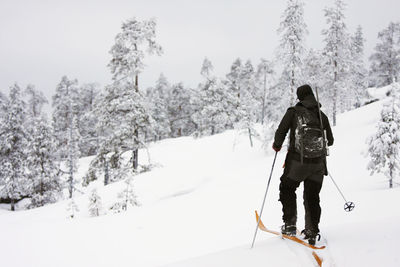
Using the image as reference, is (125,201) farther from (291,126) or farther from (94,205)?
(291,126)

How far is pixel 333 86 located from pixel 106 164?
23068 millimetres

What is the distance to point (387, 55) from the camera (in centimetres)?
3644

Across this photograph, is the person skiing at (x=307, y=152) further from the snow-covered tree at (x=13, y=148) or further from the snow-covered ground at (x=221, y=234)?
the snow-covered tree at (x=13, y=148)

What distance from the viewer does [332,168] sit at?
1337 cm

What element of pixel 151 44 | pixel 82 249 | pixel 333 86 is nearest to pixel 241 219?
pixel 82 249

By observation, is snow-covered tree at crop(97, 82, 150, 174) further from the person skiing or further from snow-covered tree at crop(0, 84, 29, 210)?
the person skiing

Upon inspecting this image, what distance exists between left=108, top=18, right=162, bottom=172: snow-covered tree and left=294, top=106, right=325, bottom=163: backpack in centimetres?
1589

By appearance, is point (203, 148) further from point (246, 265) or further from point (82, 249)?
point (246, 265)

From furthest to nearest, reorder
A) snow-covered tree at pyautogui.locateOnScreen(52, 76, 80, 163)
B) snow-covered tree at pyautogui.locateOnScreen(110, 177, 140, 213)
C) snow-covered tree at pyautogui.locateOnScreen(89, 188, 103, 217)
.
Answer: snow-covered tree at pyautogui.locateOnScreen(52, 76, 80, 163) → snow-covered tree at pyautogui.locateOnScreen(110, 177, 140, 213) → snow-covered tree at pyautogui.locateOnScreen(89, 188, 103, 217)

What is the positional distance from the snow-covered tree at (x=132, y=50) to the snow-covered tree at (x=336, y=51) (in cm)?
1779

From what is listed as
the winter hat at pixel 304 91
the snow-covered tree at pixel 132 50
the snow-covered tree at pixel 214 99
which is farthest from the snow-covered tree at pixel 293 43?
the snow-covered tree at pixel 214 99

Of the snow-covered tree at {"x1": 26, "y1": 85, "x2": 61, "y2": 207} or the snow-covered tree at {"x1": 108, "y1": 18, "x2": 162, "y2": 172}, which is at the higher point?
the snow-covered tree at {"x1": 108, "y1": 18, "x2": 162, "y2": 172}

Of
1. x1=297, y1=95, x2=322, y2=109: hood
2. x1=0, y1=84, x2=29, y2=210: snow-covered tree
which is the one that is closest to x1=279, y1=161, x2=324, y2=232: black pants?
x1=297, y1=95, x2=322, y2=109: hood

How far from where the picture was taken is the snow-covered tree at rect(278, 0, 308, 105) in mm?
19062
